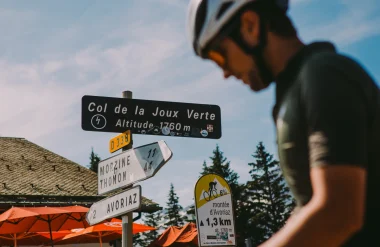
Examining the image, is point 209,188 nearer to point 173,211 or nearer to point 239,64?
point 239,64

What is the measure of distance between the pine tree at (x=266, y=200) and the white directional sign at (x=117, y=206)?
4406cm

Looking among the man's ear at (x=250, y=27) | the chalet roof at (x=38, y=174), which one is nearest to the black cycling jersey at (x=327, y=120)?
the man's ear at (x=250, y=27)

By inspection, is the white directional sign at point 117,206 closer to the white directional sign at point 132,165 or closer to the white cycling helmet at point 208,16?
the white directional sign at point 132,165


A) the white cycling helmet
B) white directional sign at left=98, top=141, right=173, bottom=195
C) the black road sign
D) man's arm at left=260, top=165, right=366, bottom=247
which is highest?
the black road sign

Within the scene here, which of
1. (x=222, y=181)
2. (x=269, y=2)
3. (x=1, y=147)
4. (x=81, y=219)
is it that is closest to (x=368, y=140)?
(x=269, y=2)

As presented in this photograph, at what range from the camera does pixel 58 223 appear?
12086mm

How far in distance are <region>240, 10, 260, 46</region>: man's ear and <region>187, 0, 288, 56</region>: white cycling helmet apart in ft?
0.09

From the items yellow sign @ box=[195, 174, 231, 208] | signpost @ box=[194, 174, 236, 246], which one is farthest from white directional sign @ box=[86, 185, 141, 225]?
yellow sign @ box=[195, 174, 231, 208]

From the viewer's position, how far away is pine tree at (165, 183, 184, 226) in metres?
66.9

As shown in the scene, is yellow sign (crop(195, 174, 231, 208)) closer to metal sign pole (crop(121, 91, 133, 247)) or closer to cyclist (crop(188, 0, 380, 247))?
metal sign pole (crop(121, 91, 133, 247))

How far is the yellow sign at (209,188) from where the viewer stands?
762 cm

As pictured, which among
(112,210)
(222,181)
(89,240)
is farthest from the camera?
(89,240)

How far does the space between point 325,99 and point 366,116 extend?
0.10 meters

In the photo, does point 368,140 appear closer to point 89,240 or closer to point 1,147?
point 89,240
